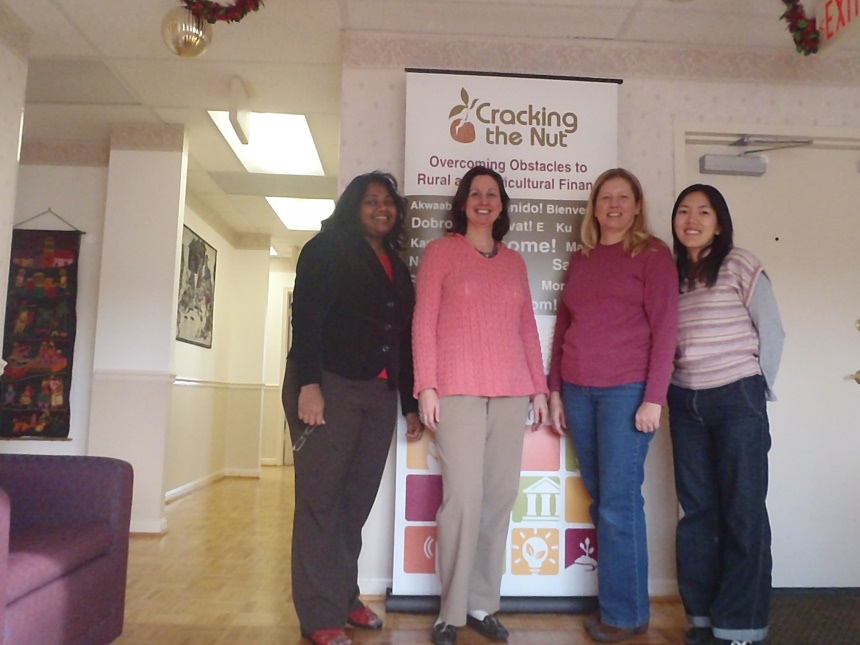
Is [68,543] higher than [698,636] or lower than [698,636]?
higher

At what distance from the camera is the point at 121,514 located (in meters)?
1.98

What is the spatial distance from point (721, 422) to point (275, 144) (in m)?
3.32

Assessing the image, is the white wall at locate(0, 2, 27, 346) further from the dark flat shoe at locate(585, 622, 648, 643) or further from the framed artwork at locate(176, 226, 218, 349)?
the dark flat shoe at locate(585, 622, 648, 643)

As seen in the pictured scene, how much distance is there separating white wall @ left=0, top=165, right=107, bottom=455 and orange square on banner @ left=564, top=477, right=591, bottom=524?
3253mm

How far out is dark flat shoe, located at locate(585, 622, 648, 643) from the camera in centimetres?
208

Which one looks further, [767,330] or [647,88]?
[647,88]

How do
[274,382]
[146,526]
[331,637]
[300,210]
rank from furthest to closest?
[274,382] → [300,210] → [146,526] → [331,637]

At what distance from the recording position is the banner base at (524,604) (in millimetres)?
2342

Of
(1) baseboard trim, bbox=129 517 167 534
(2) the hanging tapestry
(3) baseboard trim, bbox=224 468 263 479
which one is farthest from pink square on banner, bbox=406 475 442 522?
(3) baseboard trim, bbox=224 468 263 479

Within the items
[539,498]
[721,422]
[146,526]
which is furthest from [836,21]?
[146,526]

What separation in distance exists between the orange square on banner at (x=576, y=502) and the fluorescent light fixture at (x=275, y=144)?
8.56 feet

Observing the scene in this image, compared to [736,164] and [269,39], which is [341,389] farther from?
[736,164]

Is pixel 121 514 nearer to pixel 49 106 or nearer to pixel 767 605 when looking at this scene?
pixel 767 605

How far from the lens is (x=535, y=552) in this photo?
2410 mm
